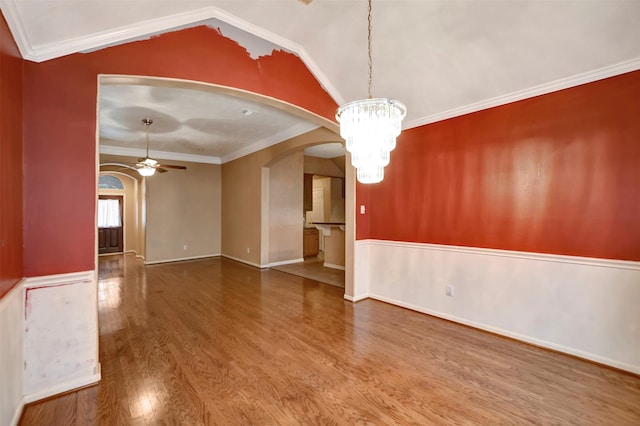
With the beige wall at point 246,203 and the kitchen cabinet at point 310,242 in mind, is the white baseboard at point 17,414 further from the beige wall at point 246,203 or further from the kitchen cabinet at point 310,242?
the kitchen cabinet at point 310,242

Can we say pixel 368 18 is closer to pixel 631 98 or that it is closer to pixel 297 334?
pixel 631 98

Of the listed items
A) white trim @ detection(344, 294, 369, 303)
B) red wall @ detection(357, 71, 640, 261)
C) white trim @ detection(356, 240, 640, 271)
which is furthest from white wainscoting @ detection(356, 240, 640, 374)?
white trim @ detection(344, 294, 369, 303)

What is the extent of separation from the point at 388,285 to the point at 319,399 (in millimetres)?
2301

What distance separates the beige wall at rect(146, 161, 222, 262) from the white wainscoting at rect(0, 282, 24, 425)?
5538 mm

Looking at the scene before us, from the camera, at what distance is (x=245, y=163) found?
7.08 m

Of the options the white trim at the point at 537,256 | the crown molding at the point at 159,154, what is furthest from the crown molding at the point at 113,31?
the crown molding at the point at 159,154

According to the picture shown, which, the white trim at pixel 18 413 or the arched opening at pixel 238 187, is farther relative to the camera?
the arched opening at pixel 238 187

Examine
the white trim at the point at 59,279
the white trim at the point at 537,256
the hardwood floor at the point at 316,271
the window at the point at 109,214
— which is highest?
the window at the point at 109,214

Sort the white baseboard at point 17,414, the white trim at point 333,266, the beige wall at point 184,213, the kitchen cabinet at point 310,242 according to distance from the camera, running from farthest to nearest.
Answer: the kitchen cabinet at point 310,242 < the beige wall at point 184,213 < the white trim at point 333,266 < the white baseboard at point 17,414

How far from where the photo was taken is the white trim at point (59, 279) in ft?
6.62

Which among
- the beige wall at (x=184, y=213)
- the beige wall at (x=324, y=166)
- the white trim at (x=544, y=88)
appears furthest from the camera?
the beige wall at (x=324, y=166)

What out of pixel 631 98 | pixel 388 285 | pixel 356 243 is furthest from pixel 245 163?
pixel 631 98

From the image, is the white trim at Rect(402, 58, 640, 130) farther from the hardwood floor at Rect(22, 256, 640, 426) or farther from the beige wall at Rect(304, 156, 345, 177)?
the beige wall at Rect(304, 156, 345, 177)

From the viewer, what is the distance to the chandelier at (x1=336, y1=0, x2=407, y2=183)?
5.74ft
